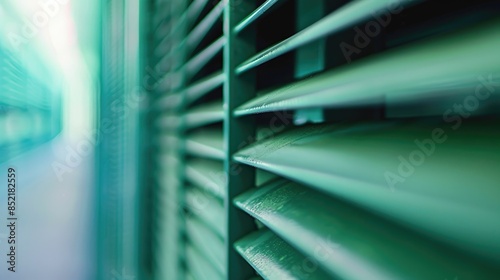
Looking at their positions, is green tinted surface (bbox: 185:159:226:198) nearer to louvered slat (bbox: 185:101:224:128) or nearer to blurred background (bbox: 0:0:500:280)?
blurred background (bbox: 0:0:500:280)

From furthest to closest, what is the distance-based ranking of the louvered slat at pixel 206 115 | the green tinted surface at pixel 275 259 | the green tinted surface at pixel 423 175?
the louvered slat at pixel 206 115, the green tinted surface at pixel 275 259, the green tinted surface at pixel 423 175

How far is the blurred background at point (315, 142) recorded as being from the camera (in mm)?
327

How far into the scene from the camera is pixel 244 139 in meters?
0.92

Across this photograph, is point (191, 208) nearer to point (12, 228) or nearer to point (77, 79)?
point (12, 228)

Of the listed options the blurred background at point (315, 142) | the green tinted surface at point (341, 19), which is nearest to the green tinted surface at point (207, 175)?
the blurred background at point (315, 142)

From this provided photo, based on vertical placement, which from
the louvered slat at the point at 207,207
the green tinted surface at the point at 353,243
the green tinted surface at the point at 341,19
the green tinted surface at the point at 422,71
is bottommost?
the louvered slat at the point at 207,207

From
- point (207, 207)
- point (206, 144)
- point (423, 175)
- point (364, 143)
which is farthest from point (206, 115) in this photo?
point (423, 175)

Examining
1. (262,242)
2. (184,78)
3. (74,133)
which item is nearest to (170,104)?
(184,78)

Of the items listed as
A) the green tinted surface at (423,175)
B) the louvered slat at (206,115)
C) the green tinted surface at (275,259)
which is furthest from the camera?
the louvered slat at (206,115)

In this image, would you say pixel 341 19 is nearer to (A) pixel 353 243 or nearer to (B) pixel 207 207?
(A) pixel 353 243

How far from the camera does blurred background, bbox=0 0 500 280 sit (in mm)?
327

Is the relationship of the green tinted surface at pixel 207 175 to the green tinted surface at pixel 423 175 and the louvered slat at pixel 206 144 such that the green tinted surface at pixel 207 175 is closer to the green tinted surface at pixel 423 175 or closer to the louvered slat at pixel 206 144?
the louvered slat at pixel 206 144

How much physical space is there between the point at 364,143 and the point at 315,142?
117mm

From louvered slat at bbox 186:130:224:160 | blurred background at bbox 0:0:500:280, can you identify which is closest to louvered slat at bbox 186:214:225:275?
blurred background at bbox 0:0:500:280
